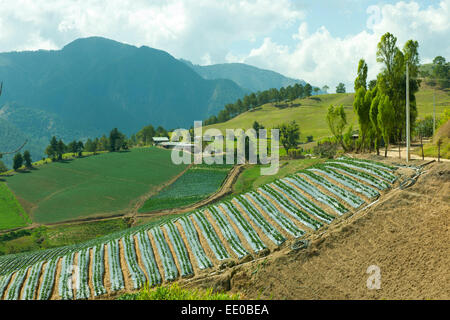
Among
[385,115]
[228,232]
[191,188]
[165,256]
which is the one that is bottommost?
[165,256]

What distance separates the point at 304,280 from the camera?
14906 millimetres

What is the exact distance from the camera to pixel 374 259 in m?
15.3

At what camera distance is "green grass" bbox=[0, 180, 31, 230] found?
4025 centimetres

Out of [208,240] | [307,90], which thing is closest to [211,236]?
[208,240]

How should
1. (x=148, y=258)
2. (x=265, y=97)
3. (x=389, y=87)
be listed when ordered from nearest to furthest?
1. (x=148, y=258)
2. (x=389, y=87)
3. (x=265, y=97)

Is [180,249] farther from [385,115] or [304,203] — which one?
[385,115]

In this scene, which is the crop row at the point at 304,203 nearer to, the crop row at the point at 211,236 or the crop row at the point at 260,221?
the crop row at the point at 260,221

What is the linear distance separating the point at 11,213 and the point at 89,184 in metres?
14.0

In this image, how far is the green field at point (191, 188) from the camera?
4366 cm

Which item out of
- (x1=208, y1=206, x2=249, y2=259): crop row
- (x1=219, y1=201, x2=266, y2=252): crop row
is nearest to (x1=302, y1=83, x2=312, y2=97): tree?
(x1=219, y1=201, x2=266, y2=252): crop row

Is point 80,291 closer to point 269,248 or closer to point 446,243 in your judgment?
point 269,248

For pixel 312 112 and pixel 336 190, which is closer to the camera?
pixel 336 190

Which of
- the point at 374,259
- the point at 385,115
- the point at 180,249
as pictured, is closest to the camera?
the point at 374,259
